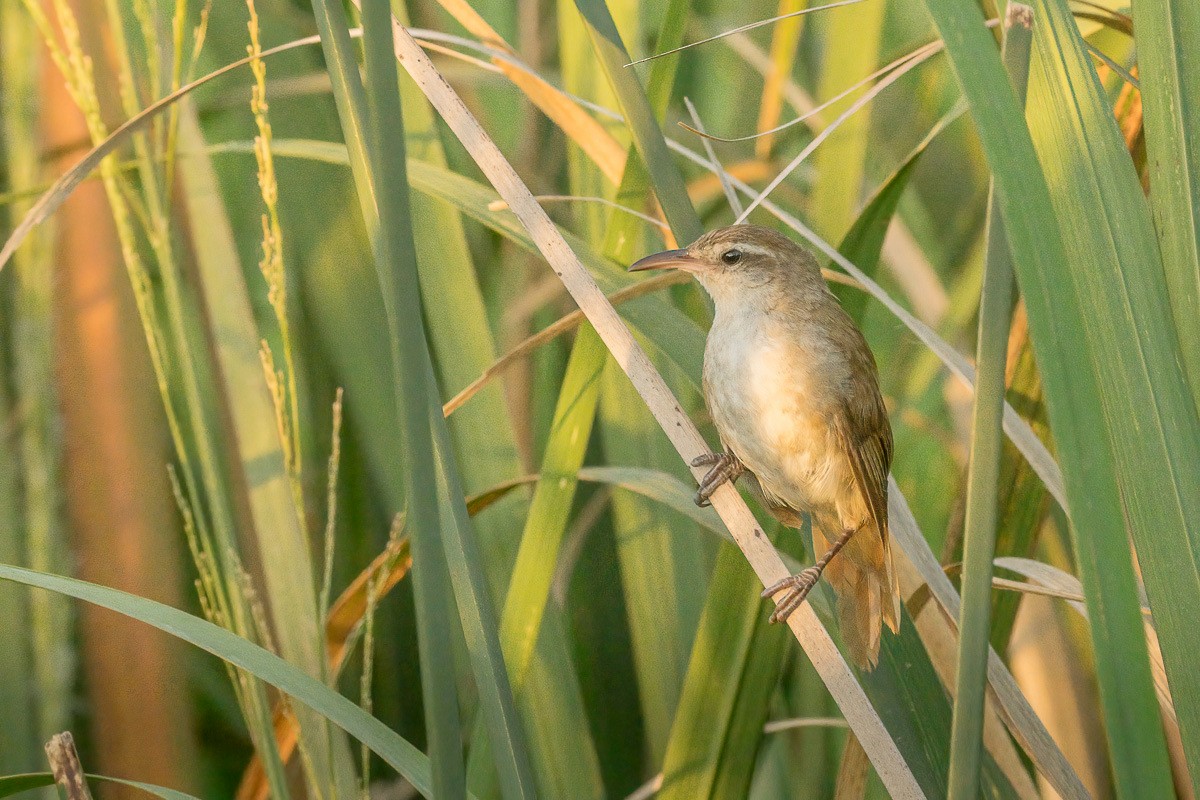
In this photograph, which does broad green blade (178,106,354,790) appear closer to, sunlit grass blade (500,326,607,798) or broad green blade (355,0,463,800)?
sunlit grass blade (500,326,607,798)

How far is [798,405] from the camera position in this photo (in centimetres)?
157

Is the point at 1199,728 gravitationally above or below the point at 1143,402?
below

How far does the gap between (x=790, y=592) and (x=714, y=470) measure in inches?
8.5

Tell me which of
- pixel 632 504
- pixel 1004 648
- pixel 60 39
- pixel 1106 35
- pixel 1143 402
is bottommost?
pixel 1004 648

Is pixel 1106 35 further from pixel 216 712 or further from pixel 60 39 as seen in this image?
pixel 216 712

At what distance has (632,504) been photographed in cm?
193

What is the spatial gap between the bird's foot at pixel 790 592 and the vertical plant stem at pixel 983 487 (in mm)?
376

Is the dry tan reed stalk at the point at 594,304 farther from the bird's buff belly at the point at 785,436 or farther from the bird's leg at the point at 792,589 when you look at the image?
the bird's buff belly at the point at 785,436

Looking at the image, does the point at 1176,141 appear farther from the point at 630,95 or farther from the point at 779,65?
the point at 779,65

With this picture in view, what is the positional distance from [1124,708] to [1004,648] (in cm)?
83

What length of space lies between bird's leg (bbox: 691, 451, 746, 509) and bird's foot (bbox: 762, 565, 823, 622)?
6.1 inches

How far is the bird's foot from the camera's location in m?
1.22

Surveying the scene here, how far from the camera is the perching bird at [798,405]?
154 centimetres

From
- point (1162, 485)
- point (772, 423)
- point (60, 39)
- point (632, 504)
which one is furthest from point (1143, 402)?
point (60, 39)
